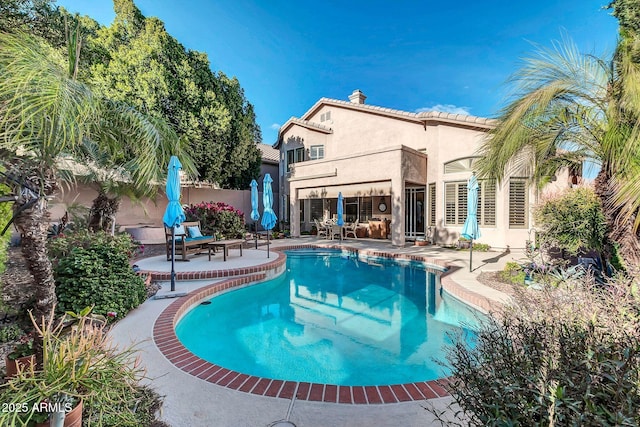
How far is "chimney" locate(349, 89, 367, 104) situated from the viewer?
22.9 m

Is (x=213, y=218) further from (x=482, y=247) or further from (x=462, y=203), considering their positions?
(x=482, y=247)

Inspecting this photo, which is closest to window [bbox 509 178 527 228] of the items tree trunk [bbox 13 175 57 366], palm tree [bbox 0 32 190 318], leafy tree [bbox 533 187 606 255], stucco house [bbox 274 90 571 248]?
stucco house [bbox 274 90 571 248]

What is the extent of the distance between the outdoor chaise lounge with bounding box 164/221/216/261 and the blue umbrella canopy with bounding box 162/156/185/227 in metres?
2.25

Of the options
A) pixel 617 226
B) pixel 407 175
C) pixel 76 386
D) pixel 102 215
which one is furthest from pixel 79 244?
pixel 407 175

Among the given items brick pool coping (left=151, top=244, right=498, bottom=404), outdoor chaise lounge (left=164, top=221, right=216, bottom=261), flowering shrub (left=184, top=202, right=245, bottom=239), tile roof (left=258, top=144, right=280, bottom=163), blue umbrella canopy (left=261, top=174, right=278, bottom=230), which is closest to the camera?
brick pool coping (left=151, top=244, right=498, bottom=404)

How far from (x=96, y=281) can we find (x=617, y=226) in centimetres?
1204

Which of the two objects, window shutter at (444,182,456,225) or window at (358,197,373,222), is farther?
window at (358,197,373,222)

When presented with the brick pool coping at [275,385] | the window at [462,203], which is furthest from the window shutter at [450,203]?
the brick pool coping at [275,385]

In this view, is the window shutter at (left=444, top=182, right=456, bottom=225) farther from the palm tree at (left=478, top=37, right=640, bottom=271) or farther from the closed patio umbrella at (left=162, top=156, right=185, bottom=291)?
the closed patio umbrella at (left=162, top=156, right=185, bottom=291)

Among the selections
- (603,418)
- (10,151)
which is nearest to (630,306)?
(603,418)

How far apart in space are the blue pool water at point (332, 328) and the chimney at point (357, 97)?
16.0m

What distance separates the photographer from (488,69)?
1734 cm

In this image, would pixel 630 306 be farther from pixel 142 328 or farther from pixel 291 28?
pixel 291 28

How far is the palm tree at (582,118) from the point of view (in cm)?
618
